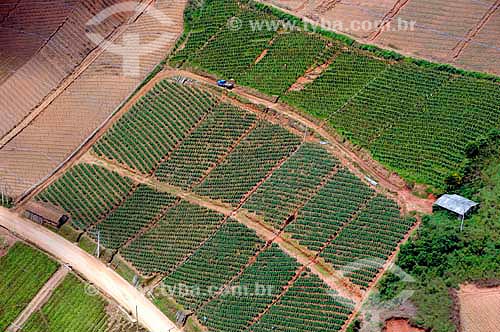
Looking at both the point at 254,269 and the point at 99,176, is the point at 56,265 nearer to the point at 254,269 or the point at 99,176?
the point at 99,176

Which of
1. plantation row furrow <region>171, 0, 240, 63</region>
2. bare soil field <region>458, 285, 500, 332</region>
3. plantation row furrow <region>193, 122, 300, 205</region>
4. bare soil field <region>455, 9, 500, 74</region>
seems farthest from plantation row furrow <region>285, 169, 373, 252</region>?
plantation row furrow <region>171, 0, 240, 63</region>

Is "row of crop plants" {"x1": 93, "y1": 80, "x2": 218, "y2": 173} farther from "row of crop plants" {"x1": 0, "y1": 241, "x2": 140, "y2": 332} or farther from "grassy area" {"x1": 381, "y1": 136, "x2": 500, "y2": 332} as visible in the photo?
"grassy area" {"x1": 381, "y1": 136, "x2": 500, "y2": 332}

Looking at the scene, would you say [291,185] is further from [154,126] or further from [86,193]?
[86,193]

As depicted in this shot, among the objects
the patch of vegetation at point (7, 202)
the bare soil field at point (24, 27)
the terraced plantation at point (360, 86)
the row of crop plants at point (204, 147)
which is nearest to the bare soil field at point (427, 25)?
the terraced plantation at point (360, 86)

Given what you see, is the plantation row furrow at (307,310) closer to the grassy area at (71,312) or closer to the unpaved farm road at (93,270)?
the unpaved farm road at (93,270)

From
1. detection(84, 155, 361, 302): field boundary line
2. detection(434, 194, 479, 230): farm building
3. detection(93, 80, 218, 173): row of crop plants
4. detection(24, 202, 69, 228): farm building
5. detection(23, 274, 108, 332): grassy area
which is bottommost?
detection(23, 274, 108, 332): grassy area

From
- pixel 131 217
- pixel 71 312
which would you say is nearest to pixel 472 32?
pixel 131 217
